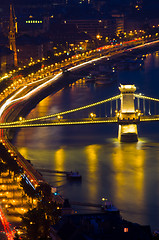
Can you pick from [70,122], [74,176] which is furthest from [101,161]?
[70,122]

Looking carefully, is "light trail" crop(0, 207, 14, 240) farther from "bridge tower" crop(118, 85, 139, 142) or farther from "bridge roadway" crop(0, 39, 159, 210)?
"bridge tower" crop(118, 85, 139, 142)

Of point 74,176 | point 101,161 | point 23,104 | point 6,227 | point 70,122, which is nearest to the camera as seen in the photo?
point 6,227

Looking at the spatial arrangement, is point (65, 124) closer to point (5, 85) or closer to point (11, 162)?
point (11, 162)

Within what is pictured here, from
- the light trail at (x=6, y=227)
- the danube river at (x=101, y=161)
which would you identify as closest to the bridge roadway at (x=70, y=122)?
the danube river at (x=101, y=161)

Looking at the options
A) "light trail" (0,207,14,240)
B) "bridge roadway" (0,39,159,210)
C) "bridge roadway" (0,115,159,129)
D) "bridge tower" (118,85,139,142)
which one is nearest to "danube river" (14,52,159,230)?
"bridge tower" (118,85,139,142)

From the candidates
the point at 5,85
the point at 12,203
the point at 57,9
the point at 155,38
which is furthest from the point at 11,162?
the point at 57,9

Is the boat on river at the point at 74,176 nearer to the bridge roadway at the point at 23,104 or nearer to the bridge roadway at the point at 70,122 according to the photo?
the bridge roadway at the point at 23,104

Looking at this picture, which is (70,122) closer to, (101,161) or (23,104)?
(101,161)
